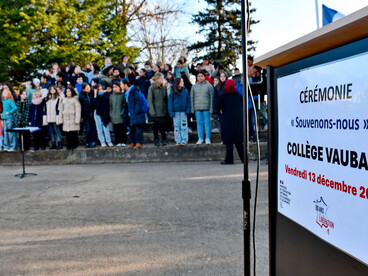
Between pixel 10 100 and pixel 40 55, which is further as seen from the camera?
pixel 40 55

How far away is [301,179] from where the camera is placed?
6.17 ft

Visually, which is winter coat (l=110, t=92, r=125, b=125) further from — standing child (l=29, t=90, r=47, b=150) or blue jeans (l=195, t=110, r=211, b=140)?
standing child (l=29, t=90, r=47, b=150)

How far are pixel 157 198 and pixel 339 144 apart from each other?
4.90 meters

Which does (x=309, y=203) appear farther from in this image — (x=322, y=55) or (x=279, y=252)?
(x=322, y=55)

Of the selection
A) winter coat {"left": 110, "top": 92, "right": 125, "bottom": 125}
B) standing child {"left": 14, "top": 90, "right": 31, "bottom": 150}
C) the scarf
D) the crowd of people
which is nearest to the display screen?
the crowd of people

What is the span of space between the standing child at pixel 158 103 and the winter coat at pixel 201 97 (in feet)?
2.84

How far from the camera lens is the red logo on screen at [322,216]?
166 centimetres

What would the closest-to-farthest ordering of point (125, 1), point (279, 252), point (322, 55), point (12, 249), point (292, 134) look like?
point (322, 55) < point (292, 134) < point (279, 252) < point (12, 249) < point (125, 1)

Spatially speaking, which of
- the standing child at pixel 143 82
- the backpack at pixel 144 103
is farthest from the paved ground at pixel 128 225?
the standing child at pixel 143 82

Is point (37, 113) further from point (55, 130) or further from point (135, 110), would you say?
point (135, 110)

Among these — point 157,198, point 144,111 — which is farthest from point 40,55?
point 157,198

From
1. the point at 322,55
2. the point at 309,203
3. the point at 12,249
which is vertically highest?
the point at 322,55

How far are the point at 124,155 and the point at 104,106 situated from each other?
5.07 feet

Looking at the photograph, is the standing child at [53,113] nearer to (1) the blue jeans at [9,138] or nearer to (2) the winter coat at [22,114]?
(2) the winter coat at [22,114]
